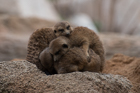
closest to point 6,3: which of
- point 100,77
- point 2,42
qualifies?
point 2,42

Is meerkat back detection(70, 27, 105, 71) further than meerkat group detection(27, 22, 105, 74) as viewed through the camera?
Yes

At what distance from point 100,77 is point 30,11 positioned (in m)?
19.7

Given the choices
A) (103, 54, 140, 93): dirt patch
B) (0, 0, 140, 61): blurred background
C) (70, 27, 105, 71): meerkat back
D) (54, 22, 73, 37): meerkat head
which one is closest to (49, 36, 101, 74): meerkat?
(70, 27, 105, 71): meerkat back

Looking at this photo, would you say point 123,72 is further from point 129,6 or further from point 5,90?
point 129,6

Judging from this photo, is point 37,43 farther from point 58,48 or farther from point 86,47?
point 86,47

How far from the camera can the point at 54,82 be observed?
380cm

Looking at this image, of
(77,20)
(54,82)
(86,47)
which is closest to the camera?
(54,82)

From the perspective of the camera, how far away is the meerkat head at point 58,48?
4152mm

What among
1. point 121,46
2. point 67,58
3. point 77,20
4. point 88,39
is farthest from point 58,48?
point 77,20

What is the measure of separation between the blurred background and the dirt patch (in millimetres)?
4923

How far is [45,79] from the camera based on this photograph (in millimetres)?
3920

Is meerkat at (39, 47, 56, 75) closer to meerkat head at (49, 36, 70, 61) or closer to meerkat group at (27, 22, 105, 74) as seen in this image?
meerkat group at (27, 22, 105, 74)

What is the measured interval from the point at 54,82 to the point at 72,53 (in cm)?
77

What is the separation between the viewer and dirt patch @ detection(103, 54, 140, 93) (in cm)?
480
